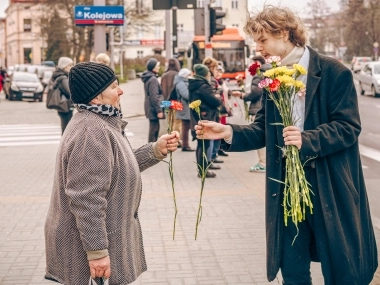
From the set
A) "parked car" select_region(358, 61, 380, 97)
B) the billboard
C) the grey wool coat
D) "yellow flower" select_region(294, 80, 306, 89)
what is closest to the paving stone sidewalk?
the grey wool coat

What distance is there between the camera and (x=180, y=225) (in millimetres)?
7492

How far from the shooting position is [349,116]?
348 cm

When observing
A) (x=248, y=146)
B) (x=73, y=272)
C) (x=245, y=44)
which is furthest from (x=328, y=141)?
(x=245, y=44)

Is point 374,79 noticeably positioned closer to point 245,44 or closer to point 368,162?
point 245,44

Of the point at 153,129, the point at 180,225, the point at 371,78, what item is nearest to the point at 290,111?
the point at 180,225

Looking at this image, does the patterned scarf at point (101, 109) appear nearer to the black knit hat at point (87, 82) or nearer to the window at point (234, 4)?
the black knit hat at point (87, 82)

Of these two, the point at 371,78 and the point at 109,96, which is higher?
the point at 109,96

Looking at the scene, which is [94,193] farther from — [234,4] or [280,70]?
[234,4]

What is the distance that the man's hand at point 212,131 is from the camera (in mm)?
3754

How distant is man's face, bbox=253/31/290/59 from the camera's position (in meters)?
3.62

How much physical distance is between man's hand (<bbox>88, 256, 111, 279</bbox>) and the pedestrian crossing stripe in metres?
12.9

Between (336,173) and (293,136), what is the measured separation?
327mm

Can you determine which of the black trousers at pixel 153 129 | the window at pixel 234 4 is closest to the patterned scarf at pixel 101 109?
the black trousers at pixel 153 129

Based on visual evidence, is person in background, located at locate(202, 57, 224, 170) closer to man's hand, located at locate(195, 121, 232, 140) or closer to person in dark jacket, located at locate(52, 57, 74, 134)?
person in dark jacket, located at locate(52, 57, 74, 134)
